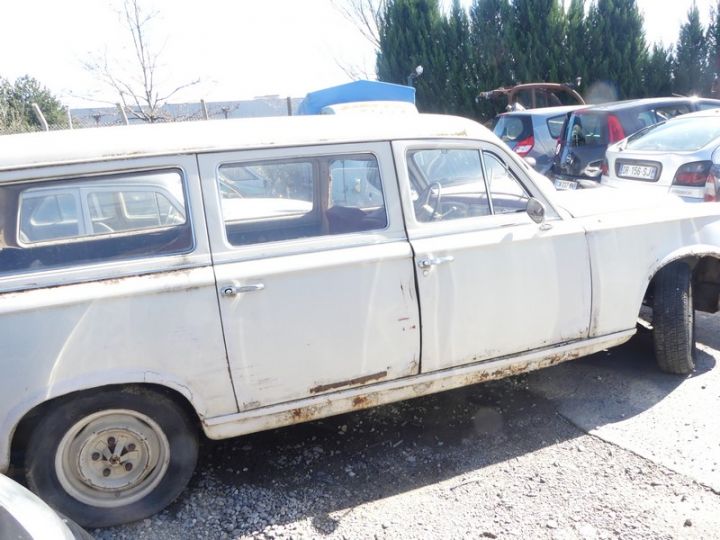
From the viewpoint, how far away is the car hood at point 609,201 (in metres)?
3.43

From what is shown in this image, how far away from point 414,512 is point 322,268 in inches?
48.7

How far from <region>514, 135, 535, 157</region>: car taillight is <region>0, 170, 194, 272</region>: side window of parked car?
7519mm

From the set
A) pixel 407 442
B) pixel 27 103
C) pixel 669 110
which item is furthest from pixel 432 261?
pixel 27 103

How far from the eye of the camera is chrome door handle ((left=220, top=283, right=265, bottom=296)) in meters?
2.60

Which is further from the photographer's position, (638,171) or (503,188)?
(638,171)

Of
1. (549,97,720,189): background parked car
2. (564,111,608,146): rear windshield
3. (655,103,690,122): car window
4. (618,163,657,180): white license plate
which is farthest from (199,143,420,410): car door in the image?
(655,103,690,122): car window

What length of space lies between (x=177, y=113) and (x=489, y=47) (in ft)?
31.5

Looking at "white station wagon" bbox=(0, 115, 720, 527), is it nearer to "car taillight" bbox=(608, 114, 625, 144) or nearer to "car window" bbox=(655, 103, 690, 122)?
"car taillight" bbox=(608, 114, 625, 144)

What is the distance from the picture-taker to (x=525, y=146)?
9258 mm

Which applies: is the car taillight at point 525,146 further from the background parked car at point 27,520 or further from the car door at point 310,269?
the background parked car at point 27,520

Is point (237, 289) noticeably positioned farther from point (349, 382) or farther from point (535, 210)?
point (535, 210)

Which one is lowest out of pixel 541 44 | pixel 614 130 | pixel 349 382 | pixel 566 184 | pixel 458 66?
pixel 349 382

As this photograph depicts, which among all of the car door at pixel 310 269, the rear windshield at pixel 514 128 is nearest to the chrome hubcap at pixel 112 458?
the car door at pixel 310 269

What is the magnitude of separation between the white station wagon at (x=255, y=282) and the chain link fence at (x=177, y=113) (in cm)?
1109
